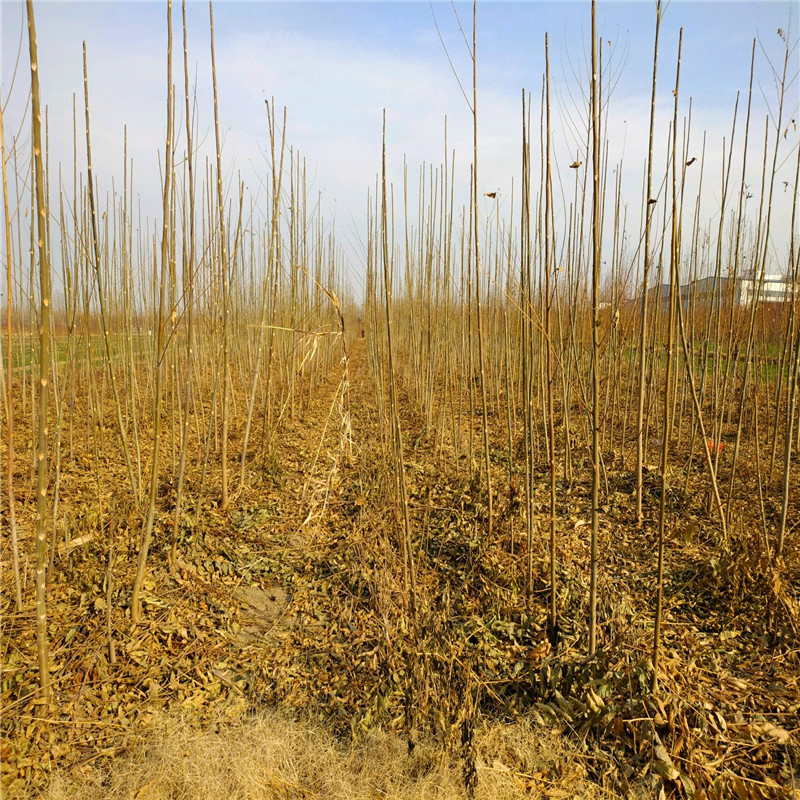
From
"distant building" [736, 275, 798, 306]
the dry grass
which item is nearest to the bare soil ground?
the dry grass

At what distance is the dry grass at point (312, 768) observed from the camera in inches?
53.1

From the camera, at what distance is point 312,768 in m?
1.44

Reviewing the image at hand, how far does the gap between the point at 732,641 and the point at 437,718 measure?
46.5 inches

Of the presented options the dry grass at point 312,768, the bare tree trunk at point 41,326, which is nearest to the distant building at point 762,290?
the dry grass at point 312,768

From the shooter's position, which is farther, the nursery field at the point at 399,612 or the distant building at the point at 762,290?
the distant building at the point at 762,290

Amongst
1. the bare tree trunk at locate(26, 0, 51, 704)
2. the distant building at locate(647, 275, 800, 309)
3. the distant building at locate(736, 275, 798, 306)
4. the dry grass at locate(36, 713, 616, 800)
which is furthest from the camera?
the distant building at locate(647, 275, 800, 309)

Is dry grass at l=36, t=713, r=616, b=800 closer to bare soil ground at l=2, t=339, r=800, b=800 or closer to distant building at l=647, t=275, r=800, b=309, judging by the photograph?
bare soil ground at l=2, t=339, r=800, b=800

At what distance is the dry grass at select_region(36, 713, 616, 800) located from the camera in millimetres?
1349

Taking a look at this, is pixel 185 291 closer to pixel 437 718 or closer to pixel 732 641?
pixel 437 718

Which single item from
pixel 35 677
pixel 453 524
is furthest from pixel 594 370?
pixel 35 677

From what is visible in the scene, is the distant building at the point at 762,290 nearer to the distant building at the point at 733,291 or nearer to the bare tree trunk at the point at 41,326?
the distant building at the point at 733,291

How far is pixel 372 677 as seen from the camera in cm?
181

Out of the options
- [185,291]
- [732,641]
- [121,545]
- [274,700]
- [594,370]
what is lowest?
[274,700]

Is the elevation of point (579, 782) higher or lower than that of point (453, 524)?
lower
